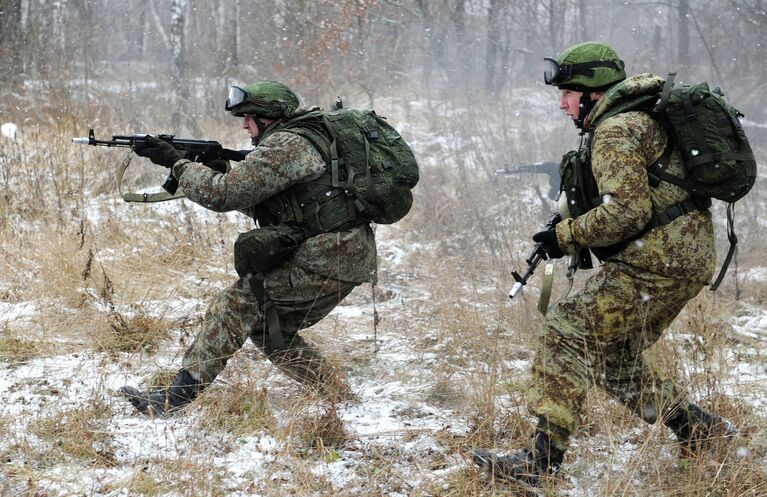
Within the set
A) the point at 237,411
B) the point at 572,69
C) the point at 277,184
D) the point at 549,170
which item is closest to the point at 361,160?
the point at 277,184

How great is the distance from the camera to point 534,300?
5.57 m

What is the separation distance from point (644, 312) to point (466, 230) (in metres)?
5.11

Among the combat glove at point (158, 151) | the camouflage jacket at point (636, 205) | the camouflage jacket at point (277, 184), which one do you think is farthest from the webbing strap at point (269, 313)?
the camouflage jacket at point (636, 205)

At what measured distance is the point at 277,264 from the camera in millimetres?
3621

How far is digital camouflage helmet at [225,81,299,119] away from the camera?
3590mm

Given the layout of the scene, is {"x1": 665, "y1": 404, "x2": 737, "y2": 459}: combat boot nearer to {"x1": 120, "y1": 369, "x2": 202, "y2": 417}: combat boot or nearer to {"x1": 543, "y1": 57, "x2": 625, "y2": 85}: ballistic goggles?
{"x1": 543, "y1": 57, "x2": 625, "y2": 85}: ballistic goggles

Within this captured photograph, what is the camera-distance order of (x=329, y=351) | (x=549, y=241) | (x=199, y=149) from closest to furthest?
(x=549, y=241)
(x=199, y=149)
(x=329, y=351)

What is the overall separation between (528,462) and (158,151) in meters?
2.18

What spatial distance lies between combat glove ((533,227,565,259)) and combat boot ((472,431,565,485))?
694mm

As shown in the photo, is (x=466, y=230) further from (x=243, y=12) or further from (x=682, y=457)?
(x=243, y=12)

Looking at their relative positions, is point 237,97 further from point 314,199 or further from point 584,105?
point 584,105

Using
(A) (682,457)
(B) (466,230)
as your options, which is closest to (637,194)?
(A) (682,457)

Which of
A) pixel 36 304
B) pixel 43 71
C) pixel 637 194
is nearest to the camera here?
pixel 637 194

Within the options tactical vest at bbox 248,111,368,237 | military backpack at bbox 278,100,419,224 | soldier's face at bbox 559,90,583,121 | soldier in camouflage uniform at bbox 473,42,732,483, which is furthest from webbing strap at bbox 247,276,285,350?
soldier's face at bbox 559,90,583,121
